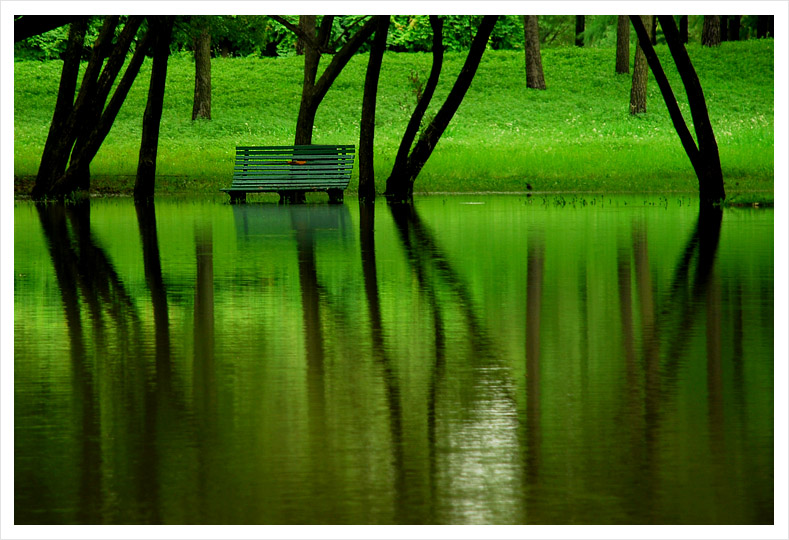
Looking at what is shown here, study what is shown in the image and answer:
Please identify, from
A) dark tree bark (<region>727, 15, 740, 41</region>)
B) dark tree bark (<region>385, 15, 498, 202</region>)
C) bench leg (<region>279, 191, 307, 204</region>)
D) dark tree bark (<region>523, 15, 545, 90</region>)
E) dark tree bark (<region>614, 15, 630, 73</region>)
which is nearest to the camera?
dark tree bark (<region>385, 15, 498, 202</region>)

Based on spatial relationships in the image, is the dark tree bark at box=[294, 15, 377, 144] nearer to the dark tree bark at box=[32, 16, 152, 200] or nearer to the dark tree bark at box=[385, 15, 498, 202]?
the dark tree bark at box=[385, 15, 498, 202]

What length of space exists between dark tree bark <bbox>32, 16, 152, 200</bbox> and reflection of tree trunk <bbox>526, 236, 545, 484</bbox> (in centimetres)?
1339

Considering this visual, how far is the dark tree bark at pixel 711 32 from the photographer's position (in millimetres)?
54406

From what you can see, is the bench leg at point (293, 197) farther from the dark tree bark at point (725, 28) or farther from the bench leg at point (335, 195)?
the dark tree bark at point (725, 28)

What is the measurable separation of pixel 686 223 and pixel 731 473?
1326 cm

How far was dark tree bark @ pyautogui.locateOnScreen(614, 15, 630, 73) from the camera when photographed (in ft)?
158

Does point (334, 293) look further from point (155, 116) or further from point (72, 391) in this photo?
point (155, 116)

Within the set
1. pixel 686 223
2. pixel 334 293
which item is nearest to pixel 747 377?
pixel 334 293

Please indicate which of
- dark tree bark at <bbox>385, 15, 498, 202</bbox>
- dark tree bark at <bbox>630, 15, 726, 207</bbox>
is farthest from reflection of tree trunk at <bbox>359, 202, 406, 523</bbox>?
dark tree bark at <bbox>385, 15, 498, 202</bbox>

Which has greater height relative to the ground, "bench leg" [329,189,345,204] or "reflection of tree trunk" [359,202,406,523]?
"reflection of tree trunk" [359,202,406,523]

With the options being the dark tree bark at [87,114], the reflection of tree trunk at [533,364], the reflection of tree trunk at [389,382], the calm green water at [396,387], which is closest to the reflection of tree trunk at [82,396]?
the calm green water at [396,387]

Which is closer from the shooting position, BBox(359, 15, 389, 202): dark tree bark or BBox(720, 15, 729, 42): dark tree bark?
BBox(359, 15, 389, 202): dark tree bark

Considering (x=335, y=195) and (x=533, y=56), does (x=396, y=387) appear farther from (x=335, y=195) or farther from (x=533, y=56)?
(x=533, y=56)

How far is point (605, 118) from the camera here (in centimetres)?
4384
